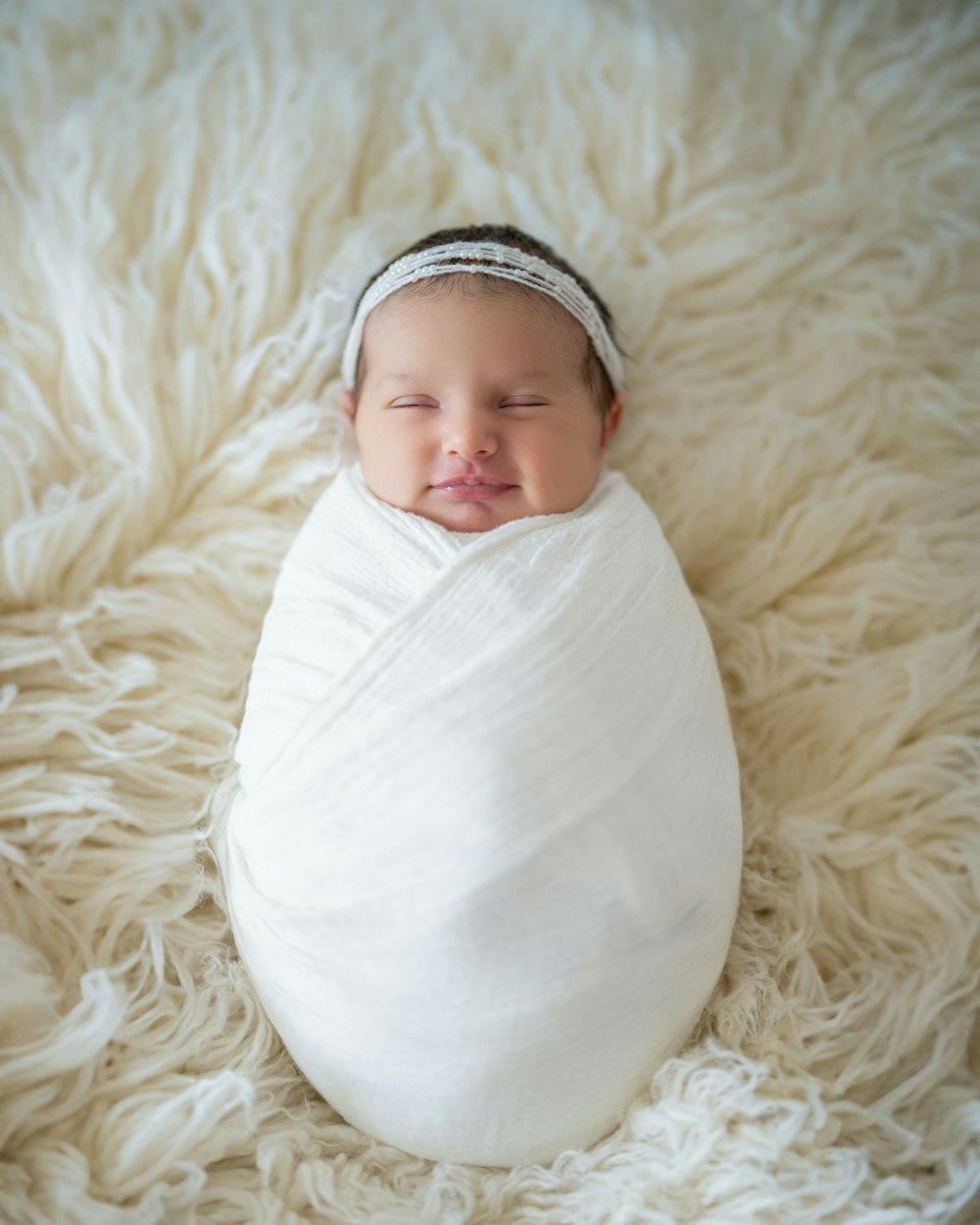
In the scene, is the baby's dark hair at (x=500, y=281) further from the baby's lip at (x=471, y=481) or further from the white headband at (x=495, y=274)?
the baby's lip at (x=471, y=481)

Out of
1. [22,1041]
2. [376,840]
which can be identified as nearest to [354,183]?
[376,840]

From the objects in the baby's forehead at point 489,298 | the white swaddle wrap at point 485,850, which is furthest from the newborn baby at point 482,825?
the baby's forehead at point 489,298

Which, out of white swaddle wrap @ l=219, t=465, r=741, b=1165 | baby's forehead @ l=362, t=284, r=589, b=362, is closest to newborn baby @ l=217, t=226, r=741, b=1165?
white swaddle wrap @ l=219, t=465, r=741, b=1165

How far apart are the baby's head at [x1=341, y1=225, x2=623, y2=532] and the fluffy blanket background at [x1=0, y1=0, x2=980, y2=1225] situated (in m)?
0.14

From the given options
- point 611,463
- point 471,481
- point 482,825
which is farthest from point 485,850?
point 611,463

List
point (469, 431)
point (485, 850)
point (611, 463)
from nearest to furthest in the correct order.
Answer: point (485, 850) < point (469, 431) < point (611, 463)

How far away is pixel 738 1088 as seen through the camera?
896mm

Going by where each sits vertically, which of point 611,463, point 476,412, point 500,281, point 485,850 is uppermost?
point 500,281

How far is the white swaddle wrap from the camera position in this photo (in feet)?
2.81

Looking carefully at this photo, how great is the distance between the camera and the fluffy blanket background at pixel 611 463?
91 cm

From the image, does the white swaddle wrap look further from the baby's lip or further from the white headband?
the white headband

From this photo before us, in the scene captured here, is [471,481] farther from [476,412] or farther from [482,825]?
[482,825]

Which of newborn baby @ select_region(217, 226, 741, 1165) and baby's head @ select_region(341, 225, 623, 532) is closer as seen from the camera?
newborn baby @ select_region(217, 226, 741, 1165)

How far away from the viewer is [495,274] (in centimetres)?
112
